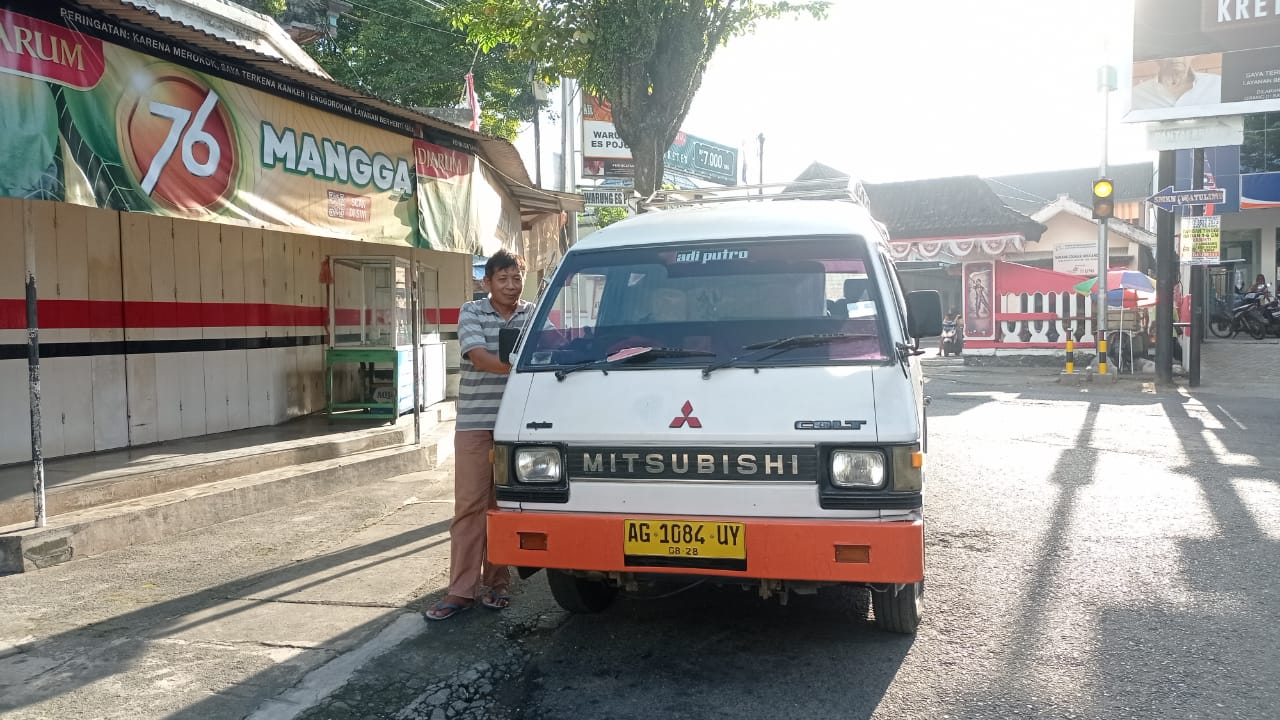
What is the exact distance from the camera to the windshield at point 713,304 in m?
4.15

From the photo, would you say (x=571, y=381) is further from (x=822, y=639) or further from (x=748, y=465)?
(x=822, y=639)

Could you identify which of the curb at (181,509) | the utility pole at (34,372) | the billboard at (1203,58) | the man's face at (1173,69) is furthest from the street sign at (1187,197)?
the utility pole at (34,372)

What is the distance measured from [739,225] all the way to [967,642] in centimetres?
216

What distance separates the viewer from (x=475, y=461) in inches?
192

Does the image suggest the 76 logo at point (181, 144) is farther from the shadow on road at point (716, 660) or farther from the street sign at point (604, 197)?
the street sign at point (604, 197)

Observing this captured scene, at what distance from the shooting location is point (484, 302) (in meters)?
5.04

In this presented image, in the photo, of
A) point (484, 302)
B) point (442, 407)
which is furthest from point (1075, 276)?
point (484, 302)

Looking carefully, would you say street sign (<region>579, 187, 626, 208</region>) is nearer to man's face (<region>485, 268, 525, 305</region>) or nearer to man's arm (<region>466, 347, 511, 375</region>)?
man's face (<region>485, 268, 525, 305</region>)

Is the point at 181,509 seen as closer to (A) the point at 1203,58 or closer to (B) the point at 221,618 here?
(B) the point at 221,618

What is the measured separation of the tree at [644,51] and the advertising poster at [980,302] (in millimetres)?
14417

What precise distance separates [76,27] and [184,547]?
10.2 feet

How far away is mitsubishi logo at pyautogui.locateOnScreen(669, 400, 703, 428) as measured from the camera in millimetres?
3752

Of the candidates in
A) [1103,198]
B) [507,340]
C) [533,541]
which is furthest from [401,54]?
[533,541]

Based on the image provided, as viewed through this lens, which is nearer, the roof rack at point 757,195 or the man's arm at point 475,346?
the man's arm at point 475,346
